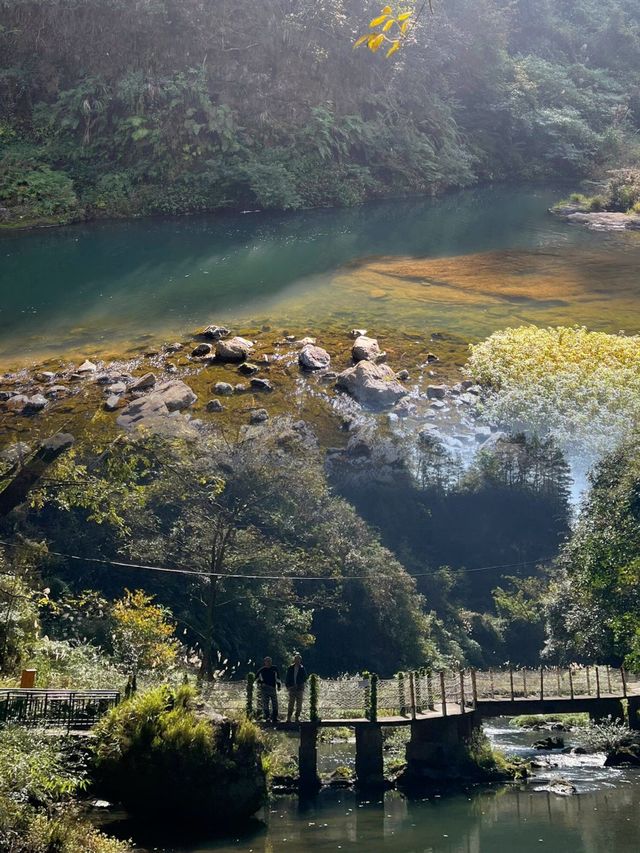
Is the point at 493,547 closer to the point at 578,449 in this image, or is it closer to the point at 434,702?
the point at 578,449

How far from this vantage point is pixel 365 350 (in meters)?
39.8

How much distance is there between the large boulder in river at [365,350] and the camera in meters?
39.7

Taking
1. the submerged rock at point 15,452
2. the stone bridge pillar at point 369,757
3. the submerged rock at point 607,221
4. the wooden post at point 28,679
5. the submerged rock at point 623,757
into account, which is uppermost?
the submerged rock at point 607,221

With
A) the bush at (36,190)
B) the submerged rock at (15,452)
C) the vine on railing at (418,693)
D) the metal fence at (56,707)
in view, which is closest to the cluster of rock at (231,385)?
the submerged rock at (15,452)

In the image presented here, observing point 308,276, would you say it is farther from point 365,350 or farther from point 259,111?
point 259,111

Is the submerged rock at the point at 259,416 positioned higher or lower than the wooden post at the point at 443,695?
higher

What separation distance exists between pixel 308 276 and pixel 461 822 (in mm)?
29787

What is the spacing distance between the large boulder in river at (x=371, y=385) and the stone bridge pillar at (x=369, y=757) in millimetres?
14570

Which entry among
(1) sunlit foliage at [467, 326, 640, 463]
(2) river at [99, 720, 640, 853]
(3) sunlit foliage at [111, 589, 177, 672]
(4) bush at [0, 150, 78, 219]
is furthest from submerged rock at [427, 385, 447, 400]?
(4) bush at [0, 150, 78, 219]

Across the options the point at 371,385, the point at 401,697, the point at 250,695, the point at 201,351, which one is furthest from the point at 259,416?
the point at 250,695

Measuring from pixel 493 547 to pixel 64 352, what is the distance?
1466 cm

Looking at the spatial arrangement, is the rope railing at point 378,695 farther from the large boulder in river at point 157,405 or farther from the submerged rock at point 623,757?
the large boulder in river at point 157,405

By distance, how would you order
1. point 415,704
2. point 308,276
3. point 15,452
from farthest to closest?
1. point 308,276
2. point 15,452
3. point 415,704

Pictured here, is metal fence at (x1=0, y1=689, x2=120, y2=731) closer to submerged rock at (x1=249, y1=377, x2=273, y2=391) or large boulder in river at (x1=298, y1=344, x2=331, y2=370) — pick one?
submerged rock at (x1=249, y1=377, x2=273, y2=391)
